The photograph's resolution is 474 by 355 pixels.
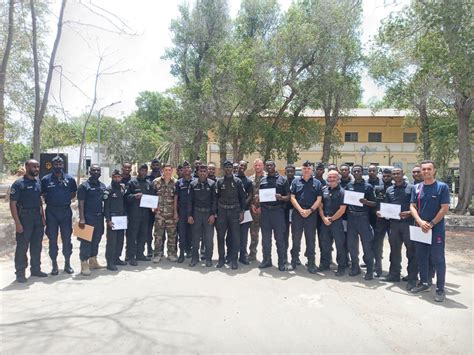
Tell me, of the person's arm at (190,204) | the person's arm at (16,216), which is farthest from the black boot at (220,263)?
the person's arm at (16,216)

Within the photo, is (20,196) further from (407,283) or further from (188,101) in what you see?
(188,101)

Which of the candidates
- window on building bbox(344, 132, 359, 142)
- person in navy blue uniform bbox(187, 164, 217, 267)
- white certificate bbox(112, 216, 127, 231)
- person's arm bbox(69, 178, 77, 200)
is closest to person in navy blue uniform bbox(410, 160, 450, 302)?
person in navy blue uniform bbox(187, 164, 217, 267)

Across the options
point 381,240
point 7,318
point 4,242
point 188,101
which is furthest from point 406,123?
point 7,318

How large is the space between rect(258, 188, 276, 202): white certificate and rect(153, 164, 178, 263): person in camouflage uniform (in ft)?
5.35

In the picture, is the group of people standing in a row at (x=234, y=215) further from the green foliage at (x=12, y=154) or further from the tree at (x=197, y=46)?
the tree at (x=197, y=46)

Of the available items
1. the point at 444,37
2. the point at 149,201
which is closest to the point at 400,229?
the point at 149,201

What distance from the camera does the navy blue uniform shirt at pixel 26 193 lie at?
19.7 ft

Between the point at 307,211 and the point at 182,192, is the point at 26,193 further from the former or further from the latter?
the point at 307,211

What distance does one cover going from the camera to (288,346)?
157 inches

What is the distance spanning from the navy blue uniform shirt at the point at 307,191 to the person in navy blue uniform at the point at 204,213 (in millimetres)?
1472

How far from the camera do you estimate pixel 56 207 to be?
643 centimetres

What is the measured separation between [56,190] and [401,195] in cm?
538

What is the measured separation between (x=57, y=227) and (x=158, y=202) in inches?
68.8

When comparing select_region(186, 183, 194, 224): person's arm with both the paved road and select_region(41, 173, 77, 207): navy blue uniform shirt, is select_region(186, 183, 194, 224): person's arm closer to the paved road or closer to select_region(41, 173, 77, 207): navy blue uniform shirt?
the paved road
